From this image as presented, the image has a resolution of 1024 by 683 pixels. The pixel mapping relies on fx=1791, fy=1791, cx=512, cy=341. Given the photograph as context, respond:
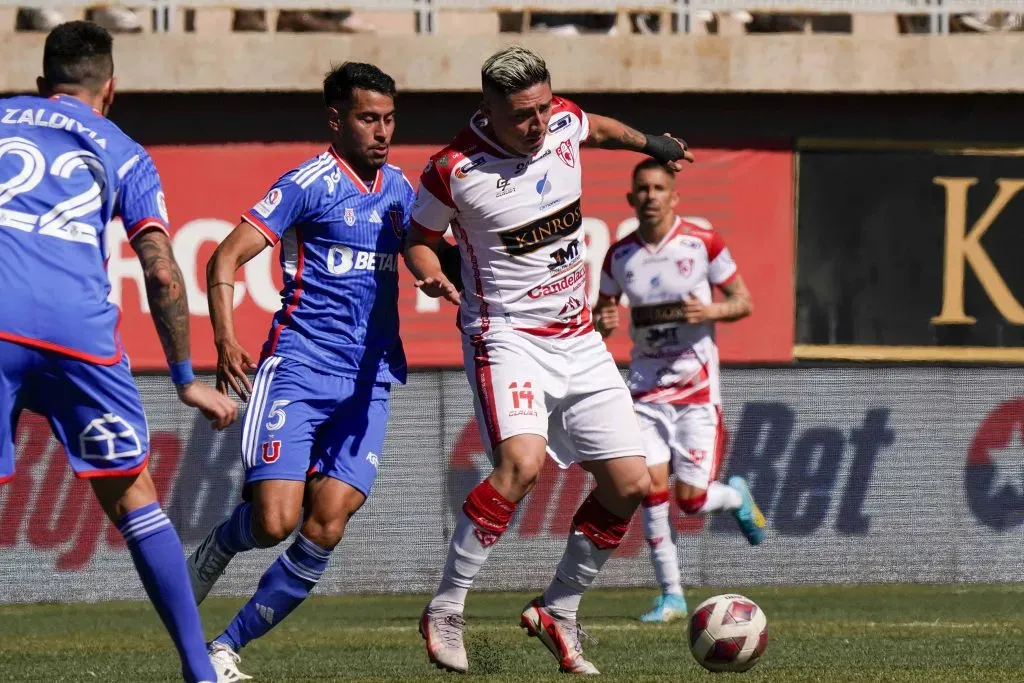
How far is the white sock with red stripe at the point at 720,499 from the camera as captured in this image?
34.8 feet

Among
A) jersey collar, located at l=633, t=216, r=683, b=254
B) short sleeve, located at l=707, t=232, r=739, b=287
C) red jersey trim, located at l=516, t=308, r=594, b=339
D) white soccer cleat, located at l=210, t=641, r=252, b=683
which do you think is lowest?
white soccer cleat, located at l=210, t=641, r=252, b=683

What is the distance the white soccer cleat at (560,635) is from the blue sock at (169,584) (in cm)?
178

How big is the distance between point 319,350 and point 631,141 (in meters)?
1.59

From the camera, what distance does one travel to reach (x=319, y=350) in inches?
295

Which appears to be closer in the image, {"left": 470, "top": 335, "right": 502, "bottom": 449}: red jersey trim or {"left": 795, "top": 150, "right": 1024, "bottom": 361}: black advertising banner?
{"left": 470, "top": 335, "right": 502, "bottom": 449}: red jersey trim

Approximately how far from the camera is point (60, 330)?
5.47 m

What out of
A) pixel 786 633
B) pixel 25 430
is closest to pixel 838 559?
pixel 786 633

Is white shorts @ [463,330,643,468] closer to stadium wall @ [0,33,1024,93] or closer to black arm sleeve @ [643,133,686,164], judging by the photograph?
black arm sleeve @ [643,133,686,164]

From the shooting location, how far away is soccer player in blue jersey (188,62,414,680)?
24.0 feet

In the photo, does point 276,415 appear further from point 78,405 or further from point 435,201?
point 78,405

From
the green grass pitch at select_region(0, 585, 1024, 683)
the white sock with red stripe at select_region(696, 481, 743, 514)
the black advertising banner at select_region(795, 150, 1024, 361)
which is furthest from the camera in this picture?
the black advertising banner at select_region(795, 150, 1024, 361)

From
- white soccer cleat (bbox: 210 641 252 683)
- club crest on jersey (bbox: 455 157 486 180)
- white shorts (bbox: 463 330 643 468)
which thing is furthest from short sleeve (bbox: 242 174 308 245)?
white soccer cleat (bbox: 210 641 252 683)

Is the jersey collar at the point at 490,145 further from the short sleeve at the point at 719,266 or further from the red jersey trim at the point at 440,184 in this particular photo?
the short sleeve at the point at 719,266

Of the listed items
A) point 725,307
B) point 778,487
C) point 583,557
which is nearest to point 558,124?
point 583,557
